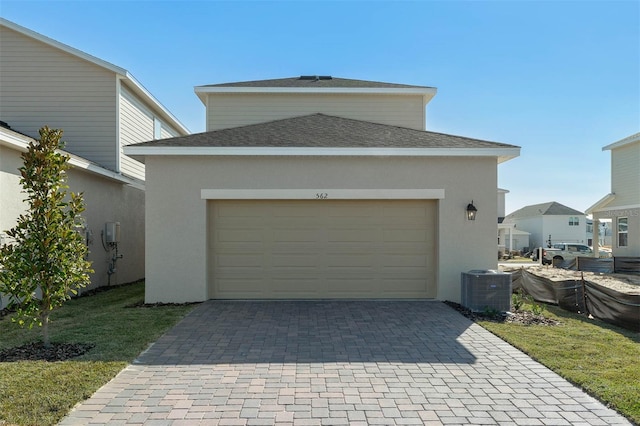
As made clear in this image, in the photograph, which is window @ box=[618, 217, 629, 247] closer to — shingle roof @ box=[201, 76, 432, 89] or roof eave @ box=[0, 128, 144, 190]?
shingle roof @ box=[201, 76, 432, 89]

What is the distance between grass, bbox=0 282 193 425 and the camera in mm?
4180

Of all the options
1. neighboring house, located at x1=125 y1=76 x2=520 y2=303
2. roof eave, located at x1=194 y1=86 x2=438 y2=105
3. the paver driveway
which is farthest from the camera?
roof eave, located at x1=194 y1=86 x2=438 y2=105

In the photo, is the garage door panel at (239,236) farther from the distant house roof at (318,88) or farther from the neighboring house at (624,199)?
the neighboring house at (624,199)

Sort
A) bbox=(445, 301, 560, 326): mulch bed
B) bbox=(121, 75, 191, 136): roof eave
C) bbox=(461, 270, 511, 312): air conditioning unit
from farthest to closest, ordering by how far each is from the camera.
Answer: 1. bbox=(121, 75, 191, 136): roof eave
2. bbox=(461, 270, 511, 312): air conditioning unit
3. bbox=(445, 301, 560, 326): mulch bed

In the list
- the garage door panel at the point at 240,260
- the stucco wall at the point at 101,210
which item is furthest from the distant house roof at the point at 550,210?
the garage door panel at the point at 240,260

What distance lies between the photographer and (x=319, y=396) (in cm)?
446

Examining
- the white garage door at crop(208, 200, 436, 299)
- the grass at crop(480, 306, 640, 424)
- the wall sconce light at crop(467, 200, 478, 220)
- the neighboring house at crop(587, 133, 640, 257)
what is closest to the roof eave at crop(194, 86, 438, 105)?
the white garage door at crop(208, 200, 436, 299)

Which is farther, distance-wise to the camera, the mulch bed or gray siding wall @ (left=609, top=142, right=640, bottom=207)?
gray siding wall @ (left=609, top=142, right=640, bottom=207)

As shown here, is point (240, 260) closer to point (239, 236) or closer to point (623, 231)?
point (239, 236)

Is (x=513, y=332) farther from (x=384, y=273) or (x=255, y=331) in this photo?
(x=255, y=331)

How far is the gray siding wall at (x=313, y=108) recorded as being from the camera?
14.4 metres

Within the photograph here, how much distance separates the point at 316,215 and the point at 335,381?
17.2 ft

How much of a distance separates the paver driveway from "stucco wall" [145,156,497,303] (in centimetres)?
216

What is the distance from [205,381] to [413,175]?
6.45 metres
